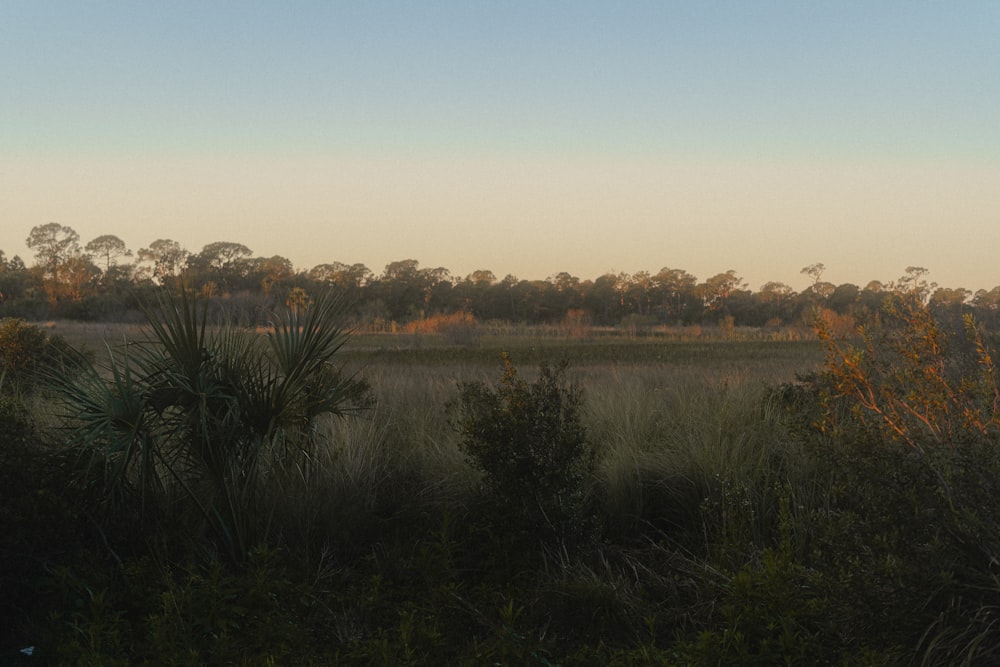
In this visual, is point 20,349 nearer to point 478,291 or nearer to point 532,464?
point 532,464

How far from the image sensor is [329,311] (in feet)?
19.0

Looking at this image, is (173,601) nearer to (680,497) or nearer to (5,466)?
(5,466)

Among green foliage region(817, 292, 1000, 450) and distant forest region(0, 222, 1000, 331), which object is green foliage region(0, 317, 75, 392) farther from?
distant forest region(0, 222, 1000, 331)

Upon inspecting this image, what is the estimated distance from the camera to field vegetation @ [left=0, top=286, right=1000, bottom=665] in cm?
367

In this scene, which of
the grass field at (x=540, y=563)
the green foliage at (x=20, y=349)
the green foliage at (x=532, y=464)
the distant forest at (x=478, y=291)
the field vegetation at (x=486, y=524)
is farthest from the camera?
the distant forest at (x=478, y=291)

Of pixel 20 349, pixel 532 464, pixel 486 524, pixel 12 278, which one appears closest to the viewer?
pixel 532 464

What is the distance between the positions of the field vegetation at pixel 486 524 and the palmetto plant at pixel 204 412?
23 mm

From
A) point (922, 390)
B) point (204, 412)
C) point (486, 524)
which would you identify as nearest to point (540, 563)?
point (486, 524)

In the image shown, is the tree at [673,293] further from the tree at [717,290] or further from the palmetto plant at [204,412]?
the palmetto plant at [204,412]

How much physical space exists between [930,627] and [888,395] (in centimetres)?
128

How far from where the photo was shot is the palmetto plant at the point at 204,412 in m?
5.05

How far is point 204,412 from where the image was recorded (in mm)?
4828

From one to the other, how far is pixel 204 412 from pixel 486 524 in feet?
7.14

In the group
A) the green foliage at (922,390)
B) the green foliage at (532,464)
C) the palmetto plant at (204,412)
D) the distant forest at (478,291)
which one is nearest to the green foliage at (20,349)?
the palmetto plant at (204,412)
